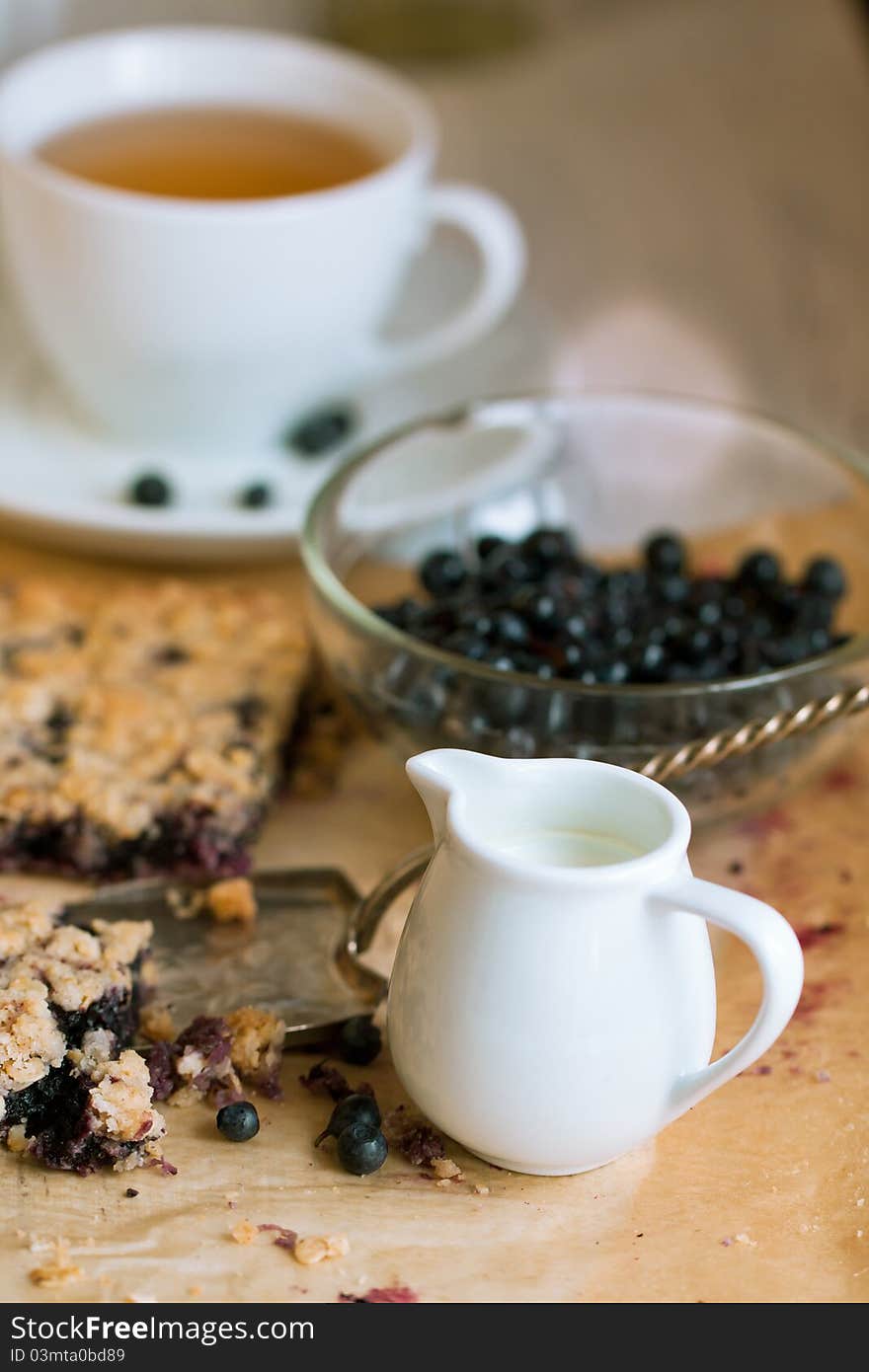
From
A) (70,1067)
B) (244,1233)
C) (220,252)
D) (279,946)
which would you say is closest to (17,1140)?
(70,1067)

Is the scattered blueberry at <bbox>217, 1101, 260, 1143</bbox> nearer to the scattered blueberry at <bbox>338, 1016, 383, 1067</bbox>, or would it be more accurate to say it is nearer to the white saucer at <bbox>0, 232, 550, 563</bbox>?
the scattered blueberry at <bbox>338, 1016, 383, 1067</bbox>

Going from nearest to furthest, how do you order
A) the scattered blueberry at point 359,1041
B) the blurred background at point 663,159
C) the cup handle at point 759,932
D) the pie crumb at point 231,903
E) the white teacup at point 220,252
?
the cup handle at point 759,932 → the scattered blueberry at point 359,1041 → the pie crumb at point 231,903 → the white teacup at point 220,252 → the blurred background at point 663,159

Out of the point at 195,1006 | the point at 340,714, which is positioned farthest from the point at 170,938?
the point at 340,714

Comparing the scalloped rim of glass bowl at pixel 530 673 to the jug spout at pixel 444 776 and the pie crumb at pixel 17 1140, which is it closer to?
the jug spout at pixel 444 776

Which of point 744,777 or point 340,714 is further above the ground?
point 744,777

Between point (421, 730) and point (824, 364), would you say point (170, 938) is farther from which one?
point (824, 364)

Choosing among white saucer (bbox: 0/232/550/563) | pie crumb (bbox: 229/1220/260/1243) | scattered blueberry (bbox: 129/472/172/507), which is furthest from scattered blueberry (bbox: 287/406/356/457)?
pie crumb (bbox: 229/1220/260/1243)

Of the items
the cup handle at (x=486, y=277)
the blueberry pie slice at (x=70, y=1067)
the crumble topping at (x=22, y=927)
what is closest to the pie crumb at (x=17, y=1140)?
the blueberry pie slice at (x=70, y=1067)
